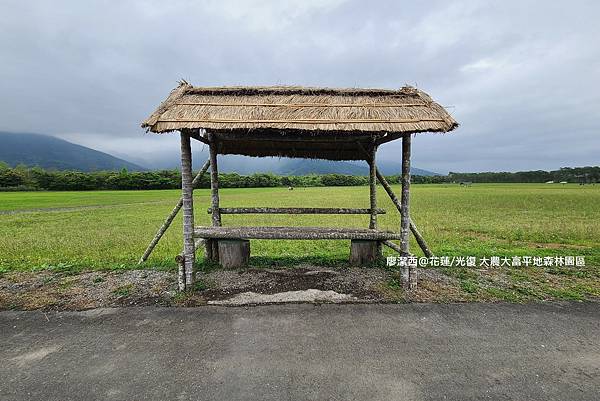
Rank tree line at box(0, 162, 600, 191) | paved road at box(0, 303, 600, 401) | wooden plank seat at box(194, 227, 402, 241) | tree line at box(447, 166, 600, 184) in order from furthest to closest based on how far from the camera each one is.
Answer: tree line at box(447, 166, 600, 184), tree line at box(0, 162, 600, 191), wooden plank seat at box(194, 227, 402, 241), paved road at box(0, 303, 600, 401)

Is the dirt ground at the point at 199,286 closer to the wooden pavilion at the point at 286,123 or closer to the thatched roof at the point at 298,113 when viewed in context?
the wooden pavilion at the point at 286,123

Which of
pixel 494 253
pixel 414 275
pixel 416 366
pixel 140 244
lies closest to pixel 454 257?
pixel 494 253

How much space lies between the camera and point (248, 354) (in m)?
3.70

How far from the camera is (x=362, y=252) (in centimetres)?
733

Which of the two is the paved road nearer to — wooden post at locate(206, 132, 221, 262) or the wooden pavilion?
the wooden pavilion

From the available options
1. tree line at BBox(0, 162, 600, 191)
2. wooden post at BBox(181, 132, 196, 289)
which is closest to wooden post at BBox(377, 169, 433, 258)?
wooden post at BBox(181, 132, 196, 289)

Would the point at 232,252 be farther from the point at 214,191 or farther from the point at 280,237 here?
the point at 214,191

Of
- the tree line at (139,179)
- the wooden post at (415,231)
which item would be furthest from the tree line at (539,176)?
the wooden post at (415,231)

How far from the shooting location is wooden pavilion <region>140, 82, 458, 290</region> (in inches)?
214

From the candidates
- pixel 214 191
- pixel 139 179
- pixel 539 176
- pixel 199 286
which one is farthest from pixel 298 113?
pixel 539 176

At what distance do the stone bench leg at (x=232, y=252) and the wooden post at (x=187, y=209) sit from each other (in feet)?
3.96

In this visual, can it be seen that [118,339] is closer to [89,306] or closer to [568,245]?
[89,306]

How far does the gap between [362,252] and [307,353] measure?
12.8 feet

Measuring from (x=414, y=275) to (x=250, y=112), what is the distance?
4.31 m
